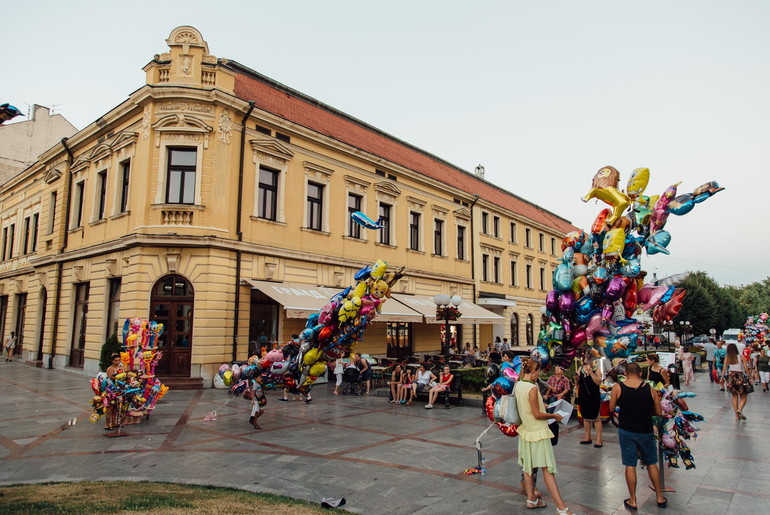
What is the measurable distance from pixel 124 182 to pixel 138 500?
637 inches

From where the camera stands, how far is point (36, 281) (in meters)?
24.4

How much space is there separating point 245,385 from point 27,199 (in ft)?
81.3

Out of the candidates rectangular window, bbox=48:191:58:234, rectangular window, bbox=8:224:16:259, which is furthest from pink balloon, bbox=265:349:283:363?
rectangular window, bbox=8:224:16:259

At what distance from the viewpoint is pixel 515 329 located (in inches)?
1364

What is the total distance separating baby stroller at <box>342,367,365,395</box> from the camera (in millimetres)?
15609

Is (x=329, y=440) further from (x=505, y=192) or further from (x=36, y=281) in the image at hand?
(x=505, y=192)

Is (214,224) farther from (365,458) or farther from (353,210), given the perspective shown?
(365,458)

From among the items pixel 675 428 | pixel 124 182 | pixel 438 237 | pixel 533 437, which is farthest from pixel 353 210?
pixel 533 437

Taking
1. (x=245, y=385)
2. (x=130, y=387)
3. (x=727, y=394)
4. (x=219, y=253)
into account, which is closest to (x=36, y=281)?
(x=219, y=253)

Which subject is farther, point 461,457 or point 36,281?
point 36,281

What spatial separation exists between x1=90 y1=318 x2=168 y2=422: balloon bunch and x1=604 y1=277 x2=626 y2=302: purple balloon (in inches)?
381

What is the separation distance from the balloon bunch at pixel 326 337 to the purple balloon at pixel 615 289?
153 inches

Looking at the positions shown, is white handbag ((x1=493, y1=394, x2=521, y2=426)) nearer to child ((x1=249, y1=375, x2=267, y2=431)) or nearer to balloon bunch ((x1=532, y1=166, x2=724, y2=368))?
balloon bunch ((x1=532, y1=166, x2=724, y2=368))

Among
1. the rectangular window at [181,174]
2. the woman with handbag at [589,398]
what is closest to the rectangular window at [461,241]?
the rectangular window at [181,174]
